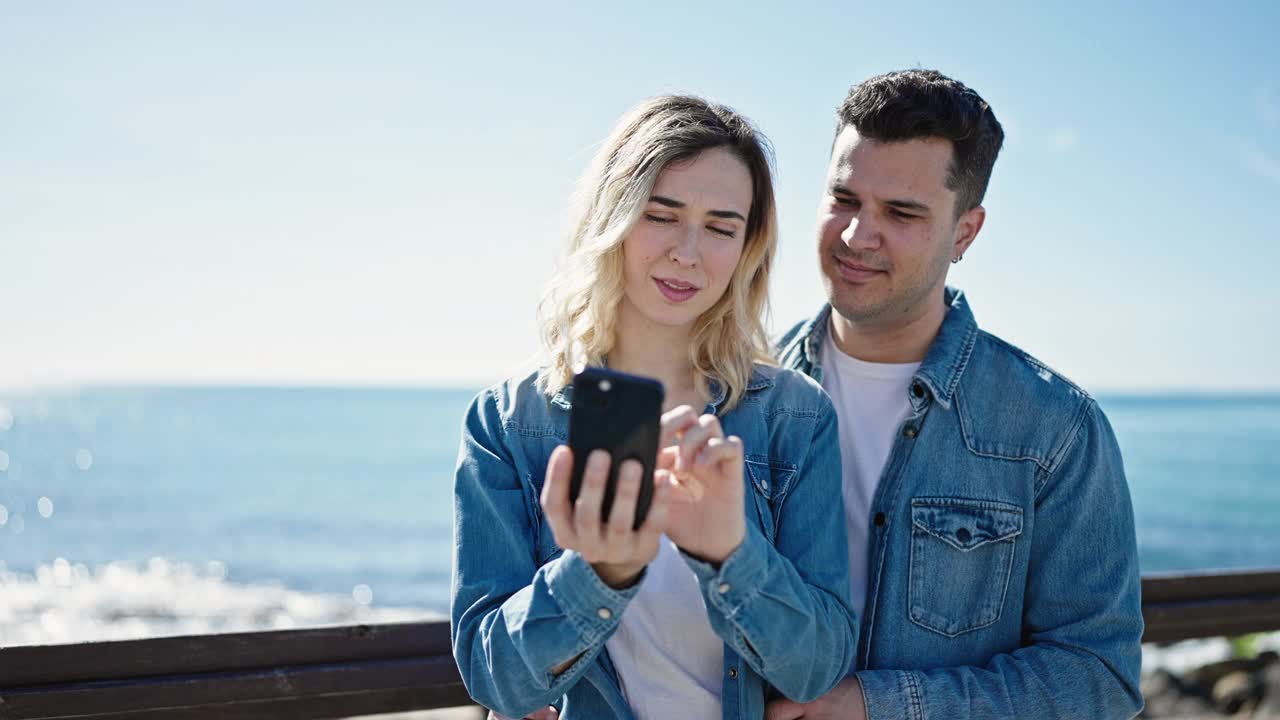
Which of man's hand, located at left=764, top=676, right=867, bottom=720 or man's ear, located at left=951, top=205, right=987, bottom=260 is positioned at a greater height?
man's ear, located at left=951, top=205, right=987, bottom=260

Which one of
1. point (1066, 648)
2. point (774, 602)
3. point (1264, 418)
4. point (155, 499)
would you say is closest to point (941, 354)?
point (1066, 648)

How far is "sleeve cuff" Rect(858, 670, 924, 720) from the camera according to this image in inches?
99.9

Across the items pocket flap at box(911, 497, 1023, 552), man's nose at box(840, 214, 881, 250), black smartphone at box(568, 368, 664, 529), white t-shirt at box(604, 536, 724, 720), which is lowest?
white t-shirt at box(604, 536, 724, 720)

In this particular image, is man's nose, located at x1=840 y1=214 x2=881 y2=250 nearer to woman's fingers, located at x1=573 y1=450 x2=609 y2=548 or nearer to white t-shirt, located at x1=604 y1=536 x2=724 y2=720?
white t-shirt, located at x1=604 y1=536 x2=724 y2=720

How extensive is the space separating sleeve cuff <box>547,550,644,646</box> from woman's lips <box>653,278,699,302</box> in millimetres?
756

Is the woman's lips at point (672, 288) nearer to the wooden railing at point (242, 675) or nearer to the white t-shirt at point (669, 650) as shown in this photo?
the white t-shirt at point (669, 650)

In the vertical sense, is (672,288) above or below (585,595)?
above

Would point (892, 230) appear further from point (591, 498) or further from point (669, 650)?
point (591, 498)

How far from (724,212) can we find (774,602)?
943 millimetres

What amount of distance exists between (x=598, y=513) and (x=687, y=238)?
928mm

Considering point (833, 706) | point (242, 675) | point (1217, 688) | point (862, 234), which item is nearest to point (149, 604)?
point (1217, 688)

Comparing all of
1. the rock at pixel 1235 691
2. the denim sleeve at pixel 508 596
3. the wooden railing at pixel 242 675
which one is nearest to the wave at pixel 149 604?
the rock at pixel 1235 691

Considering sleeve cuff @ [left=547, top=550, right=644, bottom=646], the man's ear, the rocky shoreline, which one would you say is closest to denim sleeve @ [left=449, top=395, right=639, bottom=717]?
sleeve cuff @ [left=547, top=550, right=644, bottom=646]

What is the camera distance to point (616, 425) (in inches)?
66.8
